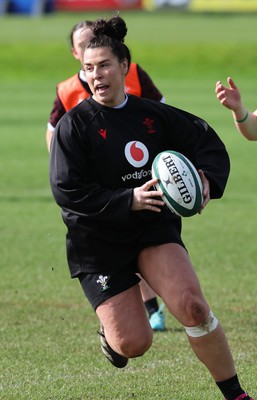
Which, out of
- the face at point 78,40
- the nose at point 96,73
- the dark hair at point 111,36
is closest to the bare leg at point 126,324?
the nose at point 96,73

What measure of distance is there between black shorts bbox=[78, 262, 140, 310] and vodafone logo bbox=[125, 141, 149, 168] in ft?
1.99

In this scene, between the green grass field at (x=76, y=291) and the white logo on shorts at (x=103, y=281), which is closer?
the white logo on shorts at (x=103, y=281)

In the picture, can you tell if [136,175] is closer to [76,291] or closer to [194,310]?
[194,310]

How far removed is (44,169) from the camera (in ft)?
56.5

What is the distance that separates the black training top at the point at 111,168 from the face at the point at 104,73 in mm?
97

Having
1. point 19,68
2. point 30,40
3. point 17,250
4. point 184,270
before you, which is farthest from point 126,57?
point 30,40

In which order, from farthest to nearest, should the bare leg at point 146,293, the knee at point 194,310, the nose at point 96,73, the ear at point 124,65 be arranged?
the bare leg at point 146,293, the ear at point 124,65, the nose at point 96,73, the knee at point 194,310

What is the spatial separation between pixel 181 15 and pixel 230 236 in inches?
1856

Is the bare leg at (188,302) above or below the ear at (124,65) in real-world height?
below

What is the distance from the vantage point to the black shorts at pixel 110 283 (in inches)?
237

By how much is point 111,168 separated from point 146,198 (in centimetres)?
41

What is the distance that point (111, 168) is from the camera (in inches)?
235

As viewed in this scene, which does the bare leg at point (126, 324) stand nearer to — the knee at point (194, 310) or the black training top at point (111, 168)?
the black training top at point (111, 168)

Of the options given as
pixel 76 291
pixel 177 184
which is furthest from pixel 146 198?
pixel 76 291
